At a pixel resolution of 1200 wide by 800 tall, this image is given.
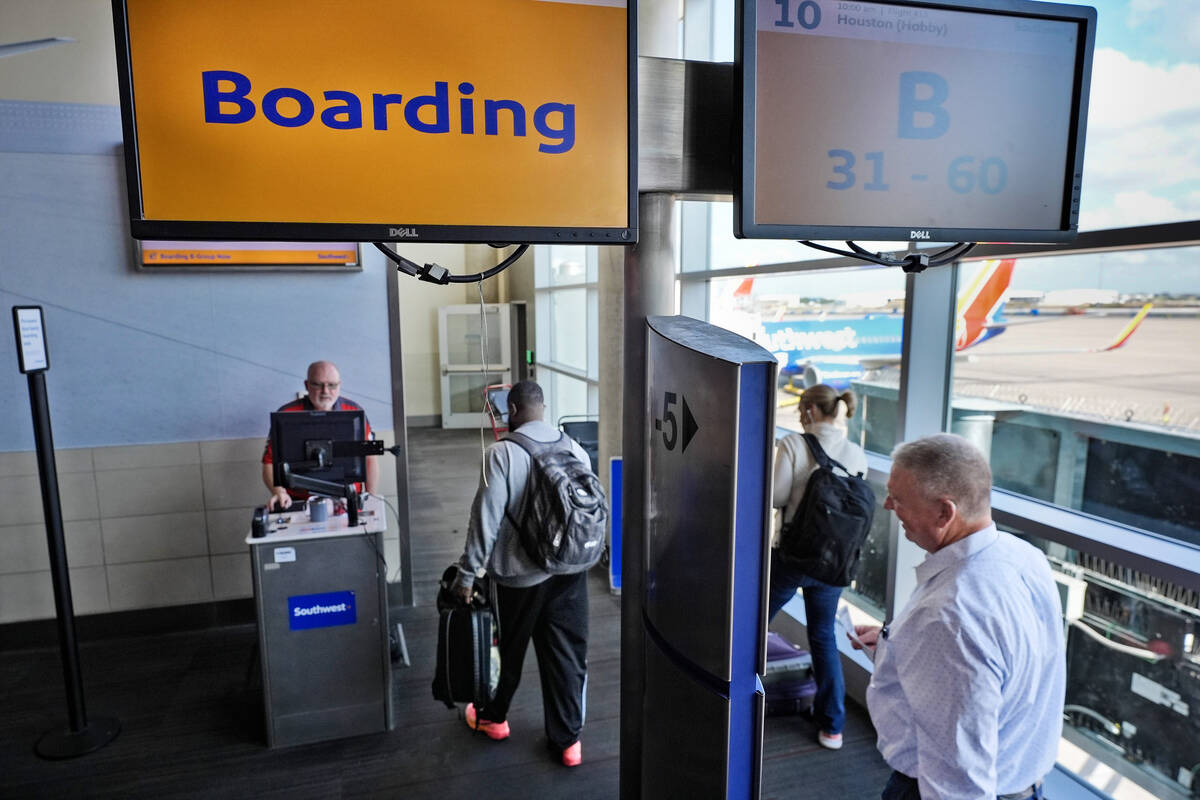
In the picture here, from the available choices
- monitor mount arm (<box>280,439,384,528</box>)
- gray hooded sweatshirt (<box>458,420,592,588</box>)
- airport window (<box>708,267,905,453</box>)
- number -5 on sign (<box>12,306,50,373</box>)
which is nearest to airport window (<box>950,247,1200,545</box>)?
airport window (<box>708,267,905,453</box>)

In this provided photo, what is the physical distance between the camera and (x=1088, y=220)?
2.54 metres

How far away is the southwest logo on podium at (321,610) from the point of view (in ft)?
10.9

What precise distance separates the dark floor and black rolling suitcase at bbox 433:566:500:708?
378mm

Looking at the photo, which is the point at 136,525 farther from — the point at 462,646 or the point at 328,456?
the point at 462,646

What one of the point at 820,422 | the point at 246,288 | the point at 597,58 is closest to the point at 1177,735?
the point at 820,422

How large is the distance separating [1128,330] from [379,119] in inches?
104

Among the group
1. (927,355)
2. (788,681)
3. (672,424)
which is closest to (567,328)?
(788,681)

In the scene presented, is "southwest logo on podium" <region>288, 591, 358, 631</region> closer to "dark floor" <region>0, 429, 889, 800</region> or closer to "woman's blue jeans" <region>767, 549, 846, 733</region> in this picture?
"dark floor" <region>0, 429, 889, 800</region>

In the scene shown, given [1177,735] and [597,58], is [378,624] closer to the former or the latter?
[597,58]

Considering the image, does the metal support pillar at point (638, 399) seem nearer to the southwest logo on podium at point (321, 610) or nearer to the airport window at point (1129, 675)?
the airport window at point (1129, 675)

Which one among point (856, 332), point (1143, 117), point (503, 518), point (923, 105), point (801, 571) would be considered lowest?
point (801, 571)

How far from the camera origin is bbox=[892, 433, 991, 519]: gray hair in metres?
1.72

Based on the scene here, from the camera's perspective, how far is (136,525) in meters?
4.48

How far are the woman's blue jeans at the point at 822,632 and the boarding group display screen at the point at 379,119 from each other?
8.14 feet
